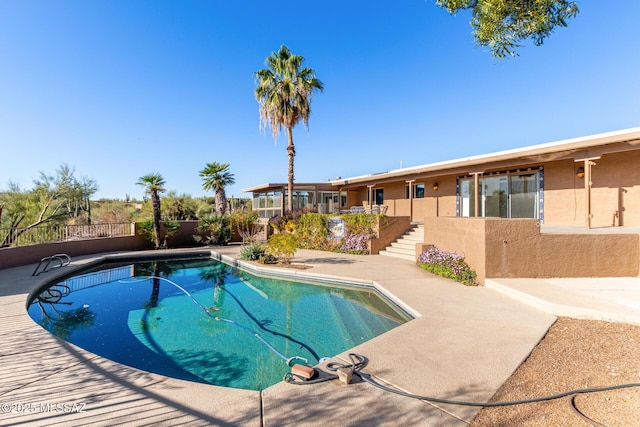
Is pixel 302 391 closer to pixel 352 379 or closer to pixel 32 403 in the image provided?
pixel 352 379

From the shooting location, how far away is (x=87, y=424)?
247 centimetres

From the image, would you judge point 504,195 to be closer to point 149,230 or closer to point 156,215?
→ point 156,215

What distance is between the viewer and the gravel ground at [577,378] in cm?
256

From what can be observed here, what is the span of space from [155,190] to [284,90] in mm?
8857

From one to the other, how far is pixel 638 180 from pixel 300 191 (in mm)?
18150

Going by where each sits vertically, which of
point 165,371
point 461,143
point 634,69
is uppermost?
point 461,143

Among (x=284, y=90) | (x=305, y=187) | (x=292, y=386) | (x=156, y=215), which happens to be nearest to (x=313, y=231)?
(x=305, y=187)

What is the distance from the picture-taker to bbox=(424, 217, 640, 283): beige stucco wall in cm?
742

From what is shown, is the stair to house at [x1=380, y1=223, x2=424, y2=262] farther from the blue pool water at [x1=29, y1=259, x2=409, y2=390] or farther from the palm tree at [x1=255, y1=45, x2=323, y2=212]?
the palm tree at [x1=255, y1=45, x2=323, y2=212]

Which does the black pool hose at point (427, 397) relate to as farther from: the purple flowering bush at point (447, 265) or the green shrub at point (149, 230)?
the green shrub at point (149, 230)

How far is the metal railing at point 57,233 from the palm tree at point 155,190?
155cm

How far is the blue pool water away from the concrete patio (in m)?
0.88

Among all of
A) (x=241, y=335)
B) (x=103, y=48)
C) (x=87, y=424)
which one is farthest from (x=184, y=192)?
(x=87, y=424)

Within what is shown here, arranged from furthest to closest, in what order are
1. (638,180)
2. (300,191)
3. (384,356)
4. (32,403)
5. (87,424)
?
(300,191), (638,180), (384,356), (32,403), (87,424)
